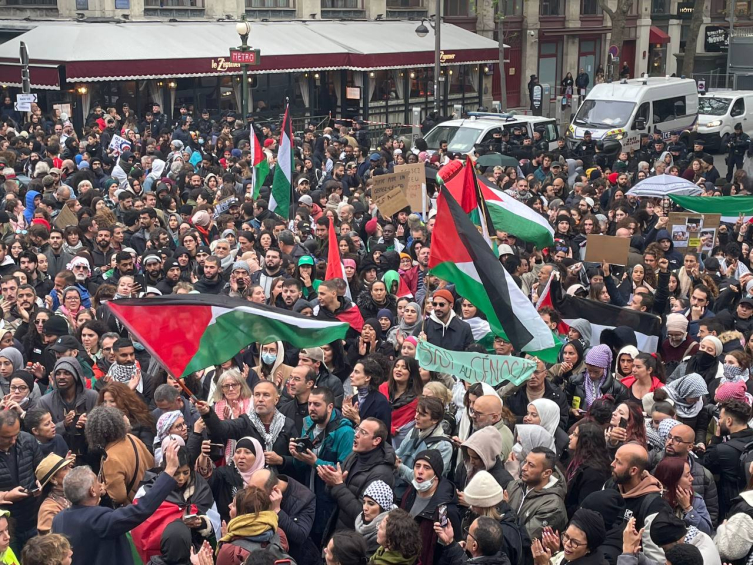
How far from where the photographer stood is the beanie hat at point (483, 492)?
19.4 ft

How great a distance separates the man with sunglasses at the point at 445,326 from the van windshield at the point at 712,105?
2297cm

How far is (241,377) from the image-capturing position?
734cm

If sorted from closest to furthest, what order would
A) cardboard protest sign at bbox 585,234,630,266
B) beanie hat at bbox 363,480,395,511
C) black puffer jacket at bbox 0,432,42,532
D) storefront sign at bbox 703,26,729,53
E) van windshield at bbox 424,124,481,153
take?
1. beanie hat at bbox 363,480,395,511
2. black puffer jacket at bbox 0,432,42,532
3. cardboard protest sign at bbox 585,234,630,266
4. van windshield at bbox 424,124,481,153
5. storefront sign at bbox 703,26,729,53

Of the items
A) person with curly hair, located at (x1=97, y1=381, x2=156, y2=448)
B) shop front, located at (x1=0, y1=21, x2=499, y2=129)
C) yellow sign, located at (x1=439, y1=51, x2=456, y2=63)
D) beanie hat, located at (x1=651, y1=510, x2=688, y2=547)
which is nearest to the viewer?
beanie hat, located at (x1=651, y1=510, x2=688, y2=547)

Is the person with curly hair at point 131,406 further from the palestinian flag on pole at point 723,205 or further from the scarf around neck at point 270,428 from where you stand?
the palestinian flag on pole at point 723,205

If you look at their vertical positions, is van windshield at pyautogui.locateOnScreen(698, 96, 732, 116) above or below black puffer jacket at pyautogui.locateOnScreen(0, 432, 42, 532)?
below

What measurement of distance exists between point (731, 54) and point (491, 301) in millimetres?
34862

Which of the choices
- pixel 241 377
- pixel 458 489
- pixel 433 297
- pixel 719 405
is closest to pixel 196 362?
pixel 241 377

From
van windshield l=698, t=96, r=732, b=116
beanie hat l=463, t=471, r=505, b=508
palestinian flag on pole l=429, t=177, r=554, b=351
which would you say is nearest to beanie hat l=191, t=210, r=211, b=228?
palestinian flag on pole l=429, t=177, r=554, b=351

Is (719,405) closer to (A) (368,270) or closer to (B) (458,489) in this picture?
(B) (458,489)

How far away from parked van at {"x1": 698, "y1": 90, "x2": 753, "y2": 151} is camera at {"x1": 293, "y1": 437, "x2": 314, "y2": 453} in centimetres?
2466

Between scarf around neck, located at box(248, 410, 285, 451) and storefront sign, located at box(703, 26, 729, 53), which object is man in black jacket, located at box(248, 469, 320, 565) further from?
storefront sign, located at box(703, 26, 729, 53)

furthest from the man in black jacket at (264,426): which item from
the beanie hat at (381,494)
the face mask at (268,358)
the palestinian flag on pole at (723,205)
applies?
the palestinian flag on pole at (723,205)

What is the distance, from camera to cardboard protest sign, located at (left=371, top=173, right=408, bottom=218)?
14.1 meters
